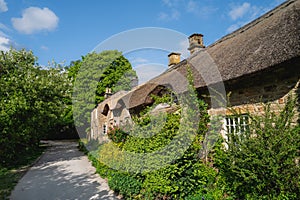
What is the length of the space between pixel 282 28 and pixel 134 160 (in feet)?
16.2

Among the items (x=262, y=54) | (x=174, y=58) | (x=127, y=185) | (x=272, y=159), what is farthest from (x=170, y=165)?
(x=174, y=58)

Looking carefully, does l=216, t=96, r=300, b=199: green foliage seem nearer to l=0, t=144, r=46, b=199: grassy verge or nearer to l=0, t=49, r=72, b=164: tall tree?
l=0, t=144, r=46, b=199: grassy verge

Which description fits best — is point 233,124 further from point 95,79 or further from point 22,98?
point 95,79

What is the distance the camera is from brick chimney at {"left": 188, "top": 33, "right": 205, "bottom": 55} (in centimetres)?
1200

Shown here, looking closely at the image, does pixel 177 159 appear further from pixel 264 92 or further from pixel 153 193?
pixel 264 92

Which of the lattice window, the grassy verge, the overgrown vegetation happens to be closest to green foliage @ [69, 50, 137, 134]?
the grassy verge

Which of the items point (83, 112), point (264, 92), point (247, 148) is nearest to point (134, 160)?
point (247, 148)

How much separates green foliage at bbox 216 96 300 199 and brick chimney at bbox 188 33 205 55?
7932mm

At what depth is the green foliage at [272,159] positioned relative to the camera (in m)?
4.03

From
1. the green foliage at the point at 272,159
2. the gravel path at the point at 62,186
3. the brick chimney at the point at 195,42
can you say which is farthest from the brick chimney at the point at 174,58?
the green foliage at the point at 272,159

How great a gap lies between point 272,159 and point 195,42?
29.9 feet

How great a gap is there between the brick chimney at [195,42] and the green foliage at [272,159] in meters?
7.93

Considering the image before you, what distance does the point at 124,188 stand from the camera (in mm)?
6117

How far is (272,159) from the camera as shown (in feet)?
13.4
